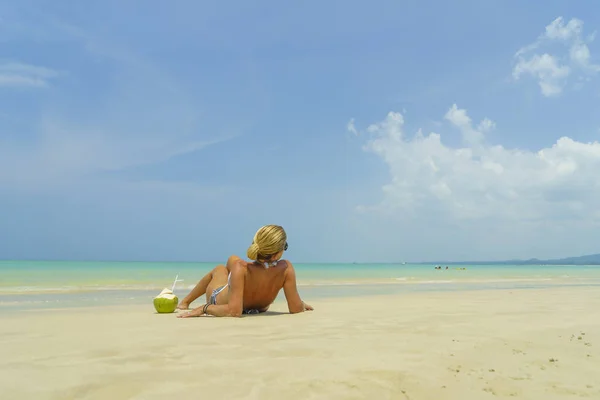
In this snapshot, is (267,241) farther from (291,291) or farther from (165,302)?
(165,302)

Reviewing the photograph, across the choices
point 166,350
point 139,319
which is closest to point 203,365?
point 166,350

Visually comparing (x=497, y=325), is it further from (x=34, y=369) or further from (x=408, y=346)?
(x=34, y=369)

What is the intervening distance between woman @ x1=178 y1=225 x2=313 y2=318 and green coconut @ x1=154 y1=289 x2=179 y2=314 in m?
0.62

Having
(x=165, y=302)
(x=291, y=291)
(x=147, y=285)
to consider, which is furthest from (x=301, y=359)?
(x=147, y=285)

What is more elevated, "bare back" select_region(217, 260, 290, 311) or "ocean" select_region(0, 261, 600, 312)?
"bare back" select_region(217, 260, 290, 311)

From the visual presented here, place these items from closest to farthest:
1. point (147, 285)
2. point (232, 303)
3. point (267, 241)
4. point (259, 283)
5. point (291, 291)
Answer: point (267, 241) < point (232, 303) < point (259, 283) < point (291, 291) < point (147, 285)

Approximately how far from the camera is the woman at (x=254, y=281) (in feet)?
21.5

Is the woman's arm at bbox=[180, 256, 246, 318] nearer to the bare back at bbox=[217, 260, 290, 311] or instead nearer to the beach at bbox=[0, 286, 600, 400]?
the bare back at bbox=[217, 260, 290, 311]

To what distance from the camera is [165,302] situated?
25.0 feet

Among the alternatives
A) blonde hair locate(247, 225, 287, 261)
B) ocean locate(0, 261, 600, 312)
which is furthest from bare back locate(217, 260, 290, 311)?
ocean locate(0, 261, 600, 312)

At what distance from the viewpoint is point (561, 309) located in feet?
27.2

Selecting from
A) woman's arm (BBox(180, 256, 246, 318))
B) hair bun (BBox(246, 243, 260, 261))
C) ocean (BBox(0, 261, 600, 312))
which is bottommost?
ocean (BBox(0, 261, 600, 312))

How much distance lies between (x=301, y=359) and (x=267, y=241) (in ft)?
8.85

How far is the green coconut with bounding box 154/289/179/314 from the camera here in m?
7.62
